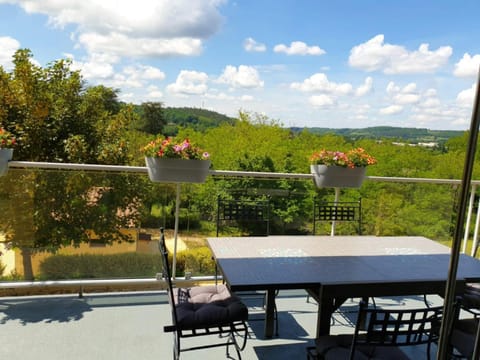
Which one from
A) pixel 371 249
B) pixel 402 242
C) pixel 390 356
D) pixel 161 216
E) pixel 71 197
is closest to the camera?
pixel 390 356

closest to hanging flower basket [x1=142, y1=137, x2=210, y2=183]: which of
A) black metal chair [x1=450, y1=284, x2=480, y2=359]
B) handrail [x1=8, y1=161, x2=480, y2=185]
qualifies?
handrail [x1=8, y1=161, x2=480, y2=185]

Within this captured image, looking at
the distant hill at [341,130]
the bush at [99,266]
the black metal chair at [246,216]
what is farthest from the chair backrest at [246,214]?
the distant hill at [341,130]

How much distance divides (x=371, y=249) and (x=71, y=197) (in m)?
2.63

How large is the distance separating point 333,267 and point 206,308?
2.77 feet

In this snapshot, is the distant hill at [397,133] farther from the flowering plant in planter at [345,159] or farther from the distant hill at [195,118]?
the distant hill at [195,118]

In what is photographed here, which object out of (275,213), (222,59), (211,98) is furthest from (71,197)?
(222,59)

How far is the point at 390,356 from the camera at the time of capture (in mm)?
2064

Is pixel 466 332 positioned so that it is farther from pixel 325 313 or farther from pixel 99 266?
pixel 99 266

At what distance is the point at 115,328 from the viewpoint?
3096 millimetres

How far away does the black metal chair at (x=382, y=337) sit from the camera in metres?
1.78

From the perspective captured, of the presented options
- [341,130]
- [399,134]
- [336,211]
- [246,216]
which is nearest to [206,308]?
[246,216]

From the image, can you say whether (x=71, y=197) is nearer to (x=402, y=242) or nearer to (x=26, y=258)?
(x=26, y=258)

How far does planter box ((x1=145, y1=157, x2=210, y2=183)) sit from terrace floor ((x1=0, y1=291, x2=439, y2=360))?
114 centimetres

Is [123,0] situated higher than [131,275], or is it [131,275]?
[123,0]
